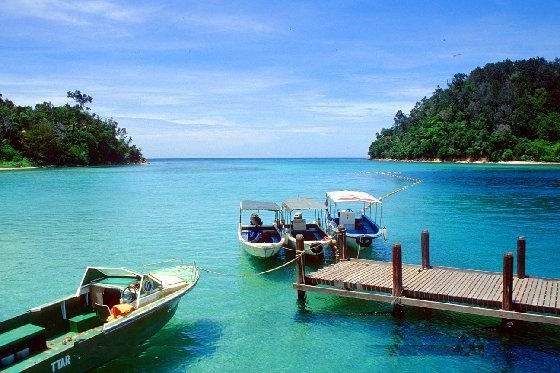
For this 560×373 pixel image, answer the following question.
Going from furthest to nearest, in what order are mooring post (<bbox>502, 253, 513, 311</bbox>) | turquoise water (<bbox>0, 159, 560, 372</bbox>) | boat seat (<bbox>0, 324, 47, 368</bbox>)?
1. mooring post (<bbox>502, 253, 513, 311</bbox>)
2. turquoise water (<bbox>0, 159, 560, 372</bbox>)
3. boat seat (<bbox>0, 324, 47, 368</bbox>)

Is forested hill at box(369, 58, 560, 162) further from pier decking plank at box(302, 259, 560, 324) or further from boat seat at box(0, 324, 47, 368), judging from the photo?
boat seat at box(0, 324, 47, 368)

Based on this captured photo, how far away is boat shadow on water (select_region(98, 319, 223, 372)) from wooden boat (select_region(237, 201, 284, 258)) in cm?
692

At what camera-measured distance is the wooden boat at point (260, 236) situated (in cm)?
2400

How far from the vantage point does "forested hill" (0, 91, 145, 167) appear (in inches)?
4852

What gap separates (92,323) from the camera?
45.7ft

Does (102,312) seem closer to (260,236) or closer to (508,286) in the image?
(260,236)

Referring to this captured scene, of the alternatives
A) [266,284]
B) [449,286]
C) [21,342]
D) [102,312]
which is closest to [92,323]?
[102,312]

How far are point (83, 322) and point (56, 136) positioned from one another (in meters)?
128

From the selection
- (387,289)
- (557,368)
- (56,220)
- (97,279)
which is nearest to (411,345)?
(387,289)

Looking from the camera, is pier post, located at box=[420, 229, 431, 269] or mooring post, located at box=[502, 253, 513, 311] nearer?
mooring post, located at box=[502, 253, 513, 311]

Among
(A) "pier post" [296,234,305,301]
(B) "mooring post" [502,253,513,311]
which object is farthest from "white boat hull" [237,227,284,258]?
(B) "mooring post" [502,253,513,311]

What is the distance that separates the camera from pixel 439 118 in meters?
157

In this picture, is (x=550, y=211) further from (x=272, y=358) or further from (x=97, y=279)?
(x=97, y=279)

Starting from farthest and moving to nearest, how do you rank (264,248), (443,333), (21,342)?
(264,248), (443,333), (21,342)
